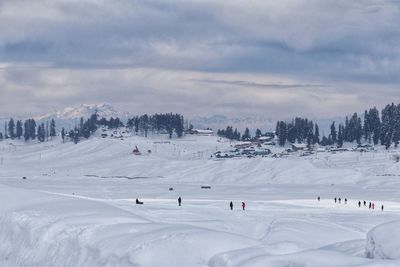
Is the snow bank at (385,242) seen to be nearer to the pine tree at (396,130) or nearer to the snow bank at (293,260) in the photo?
the snow bank at (293,260)

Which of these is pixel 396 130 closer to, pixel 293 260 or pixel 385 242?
pixel 385 242

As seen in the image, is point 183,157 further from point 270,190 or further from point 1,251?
point 1,251

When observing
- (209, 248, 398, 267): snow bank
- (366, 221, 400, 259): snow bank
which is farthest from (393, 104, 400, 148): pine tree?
(209, 248, 398, 267): snow bank

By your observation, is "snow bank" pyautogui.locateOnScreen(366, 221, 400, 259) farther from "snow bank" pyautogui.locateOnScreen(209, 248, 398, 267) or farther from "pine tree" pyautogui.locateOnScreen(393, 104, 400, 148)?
"pine tree" pyautogui.locateOnScreen(393, 104, 400, 148)

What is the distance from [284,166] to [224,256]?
428 ft

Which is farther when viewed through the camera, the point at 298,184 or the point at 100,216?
the point at 298,184

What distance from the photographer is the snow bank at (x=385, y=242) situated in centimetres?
1520

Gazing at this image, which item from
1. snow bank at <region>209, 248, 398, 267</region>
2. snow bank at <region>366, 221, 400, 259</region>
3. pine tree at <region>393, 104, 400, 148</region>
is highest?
pine tree at <region>393, 104, 400, 148</region>

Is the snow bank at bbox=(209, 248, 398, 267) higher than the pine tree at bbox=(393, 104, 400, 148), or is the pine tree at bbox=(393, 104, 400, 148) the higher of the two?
the pine tree at bbox=(393, 104, 400, 148)

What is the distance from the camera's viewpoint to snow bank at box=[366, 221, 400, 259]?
15195mm

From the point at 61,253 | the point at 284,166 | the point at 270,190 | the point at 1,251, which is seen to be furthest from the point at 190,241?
the point at 284,166

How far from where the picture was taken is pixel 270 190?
112 meters

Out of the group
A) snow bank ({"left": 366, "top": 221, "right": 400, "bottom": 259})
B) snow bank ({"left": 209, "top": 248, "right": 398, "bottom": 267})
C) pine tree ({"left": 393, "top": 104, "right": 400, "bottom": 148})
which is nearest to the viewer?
snow bank ({"left": 209, "top": 248, "right": 398, "bottom": 267})

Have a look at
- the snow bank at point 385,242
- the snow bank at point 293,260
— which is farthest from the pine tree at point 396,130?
the snow bank at point 293,260
